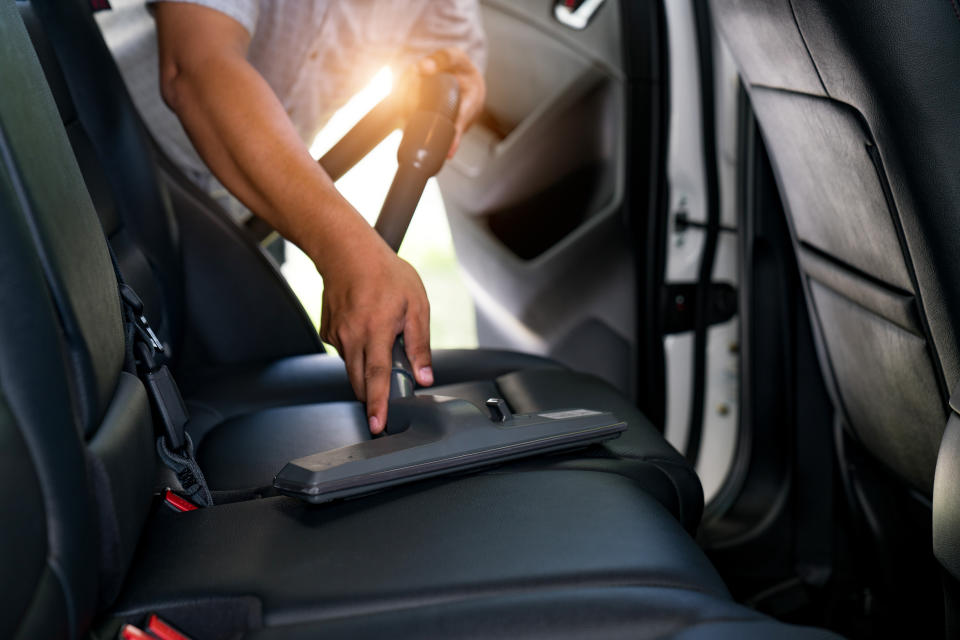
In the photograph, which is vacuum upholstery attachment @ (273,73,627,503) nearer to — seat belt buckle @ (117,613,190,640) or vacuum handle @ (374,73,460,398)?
seat belt buckle @ (117,613,190,640)

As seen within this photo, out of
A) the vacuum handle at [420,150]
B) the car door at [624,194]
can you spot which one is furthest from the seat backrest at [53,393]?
the car door at [624,194]

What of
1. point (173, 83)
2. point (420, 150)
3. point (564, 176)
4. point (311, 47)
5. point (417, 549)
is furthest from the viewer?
point (564, 176)

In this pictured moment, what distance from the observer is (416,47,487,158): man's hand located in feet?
5.15

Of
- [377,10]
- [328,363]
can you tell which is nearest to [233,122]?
[328,363]

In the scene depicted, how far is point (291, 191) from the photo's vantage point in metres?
1.12

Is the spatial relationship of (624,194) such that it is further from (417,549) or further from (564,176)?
(417,549)

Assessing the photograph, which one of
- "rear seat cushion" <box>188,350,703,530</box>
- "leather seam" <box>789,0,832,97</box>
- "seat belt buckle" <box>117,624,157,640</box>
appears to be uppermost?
"leather seam" <box>789,0,832,97</box>

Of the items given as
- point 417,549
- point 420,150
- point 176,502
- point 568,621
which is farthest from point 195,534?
point 420,150

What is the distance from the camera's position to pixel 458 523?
0.70m

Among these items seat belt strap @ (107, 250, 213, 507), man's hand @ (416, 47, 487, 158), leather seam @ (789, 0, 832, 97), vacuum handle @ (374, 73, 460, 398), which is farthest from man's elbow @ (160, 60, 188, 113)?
leather seam @ (789, 0, 832, 97)

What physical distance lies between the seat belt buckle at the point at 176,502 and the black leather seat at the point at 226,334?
10 cm

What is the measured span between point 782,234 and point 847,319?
40 cm

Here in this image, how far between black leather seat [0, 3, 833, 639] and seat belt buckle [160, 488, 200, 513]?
0.02 meters

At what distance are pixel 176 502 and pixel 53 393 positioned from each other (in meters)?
0.27
